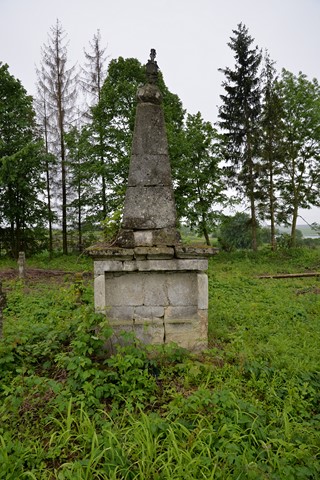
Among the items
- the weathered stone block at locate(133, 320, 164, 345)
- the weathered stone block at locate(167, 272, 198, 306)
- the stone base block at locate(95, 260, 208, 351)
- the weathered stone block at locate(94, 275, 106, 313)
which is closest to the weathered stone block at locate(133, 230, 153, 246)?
the stone base block at locate(95, 260, 208, 351)

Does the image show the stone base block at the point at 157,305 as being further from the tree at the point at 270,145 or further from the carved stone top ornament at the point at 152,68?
the tree at the point at 270,145

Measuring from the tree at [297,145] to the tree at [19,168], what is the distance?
1566cm

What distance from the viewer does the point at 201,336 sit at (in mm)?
4406

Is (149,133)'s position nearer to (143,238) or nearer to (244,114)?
(143,238)

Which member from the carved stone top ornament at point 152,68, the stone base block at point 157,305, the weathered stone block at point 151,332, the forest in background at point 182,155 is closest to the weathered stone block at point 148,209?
the stone base block at point 157,305

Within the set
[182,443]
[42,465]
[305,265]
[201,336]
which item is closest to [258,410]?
[182,443]

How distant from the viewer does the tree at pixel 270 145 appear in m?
18.8

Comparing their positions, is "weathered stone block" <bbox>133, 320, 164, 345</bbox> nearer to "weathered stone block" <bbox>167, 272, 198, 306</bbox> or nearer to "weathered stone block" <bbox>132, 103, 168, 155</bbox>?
"weathered stone block" <bbox>167, 272, 198, 306</bbox>

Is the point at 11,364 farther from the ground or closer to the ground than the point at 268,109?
closer to the ground

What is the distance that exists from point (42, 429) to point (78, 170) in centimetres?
1684

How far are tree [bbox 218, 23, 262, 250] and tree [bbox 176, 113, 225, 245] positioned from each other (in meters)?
1.35

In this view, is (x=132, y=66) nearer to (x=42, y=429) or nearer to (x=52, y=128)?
(x=52, y=128)

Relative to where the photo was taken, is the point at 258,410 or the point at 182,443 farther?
the point at 258,410

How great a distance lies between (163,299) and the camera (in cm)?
441
